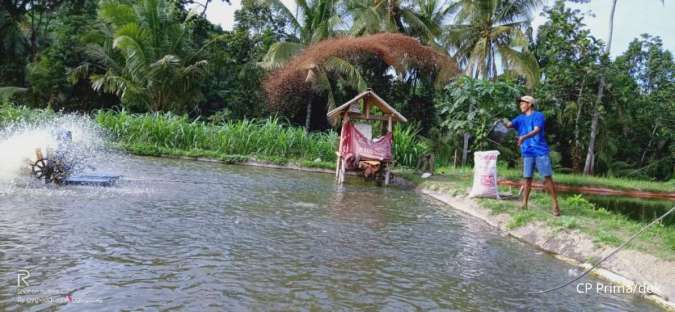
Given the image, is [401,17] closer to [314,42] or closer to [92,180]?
[314,42]

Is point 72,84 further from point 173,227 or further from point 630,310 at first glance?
point 630,310

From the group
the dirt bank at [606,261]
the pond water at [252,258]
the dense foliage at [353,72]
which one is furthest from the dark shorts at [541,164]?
the dense foliage at [353,72]

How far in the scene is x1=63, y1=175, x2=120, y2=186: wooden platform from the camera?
9.51m

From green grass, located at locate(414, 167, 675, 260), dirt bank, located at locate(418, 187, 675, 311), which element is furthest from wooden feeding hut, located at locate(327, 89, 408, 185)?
dirt bank, located at locate(418, 187, 675, 311)

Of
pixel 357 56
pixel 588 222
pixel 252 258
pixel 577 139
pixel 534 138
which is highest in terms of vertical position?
pixel 357 56

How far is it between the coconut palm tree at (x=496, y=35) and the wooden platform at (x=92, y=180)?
16368mm

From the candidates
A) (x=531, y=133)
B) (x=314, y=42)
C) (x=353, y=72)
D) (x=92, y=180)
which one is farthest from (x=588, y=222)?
(x=314, y=42)

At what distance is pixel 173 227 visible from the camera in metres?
6.74

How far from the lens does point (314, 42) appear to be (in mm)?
22922

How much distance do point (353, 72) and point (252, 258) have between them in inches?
659

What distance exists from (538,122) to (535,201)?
6.40 ft

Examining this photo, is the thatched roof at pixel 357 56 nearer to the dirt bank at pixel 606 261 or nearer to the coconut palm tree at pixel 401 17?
the coconut palm tree at pixel 401 17

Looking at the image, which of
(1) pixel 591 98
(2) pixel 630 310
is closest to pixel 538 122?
(2) pixel 630 310

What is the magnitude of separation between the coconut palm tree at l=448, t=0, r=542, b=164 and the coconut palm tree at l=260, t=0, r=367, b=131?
5.16 metres
